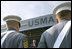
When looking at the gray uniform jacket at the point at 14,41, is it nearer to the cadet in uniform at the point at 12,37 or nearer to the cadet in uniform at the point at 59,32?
the cadet in uniform at the point at 12,37

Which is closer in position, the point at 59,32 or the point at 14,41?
the point at 59,32

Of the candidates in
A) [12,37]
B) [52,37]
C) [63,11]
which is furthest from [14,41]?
[63,11]

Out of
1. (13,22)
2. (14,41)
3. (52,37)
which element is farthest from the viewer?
(13,22)

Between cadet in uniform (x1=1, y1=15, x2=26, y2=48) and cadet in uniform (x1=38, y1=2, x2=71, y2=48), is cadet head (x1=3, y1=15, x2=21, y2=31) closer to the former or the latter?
cadet in uniform (x1=1, y1=15, x2=26, y2=48)

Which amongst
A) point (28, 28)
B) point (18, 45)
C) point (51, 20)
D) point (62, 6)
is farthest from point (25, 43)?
point (28, 28)

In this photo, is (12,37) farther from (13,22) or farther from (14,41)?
(13,22)

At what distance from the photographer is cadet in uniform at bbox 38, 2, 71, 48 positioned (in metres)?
2.42

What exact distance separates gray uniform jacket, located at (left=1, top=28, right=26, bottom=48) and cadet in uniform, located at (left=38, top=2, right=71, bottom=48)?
1.13 ft

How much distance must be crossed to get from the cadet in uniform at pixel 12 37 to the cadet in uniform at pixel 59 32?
0.36 meters

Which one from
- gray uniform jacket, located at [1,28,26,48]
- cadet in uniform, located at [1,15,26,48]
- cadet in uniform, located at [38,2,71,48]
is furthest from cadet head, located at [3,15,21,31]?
cadet in uniform, located at [38,2,71,48]

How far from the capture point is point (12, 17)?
3084 millimetres

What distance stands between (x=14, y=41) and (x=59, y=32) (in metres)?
0.62

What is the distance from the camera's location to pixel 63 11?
262 centimetres

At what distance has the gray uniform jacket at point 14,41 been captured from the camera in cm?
279
